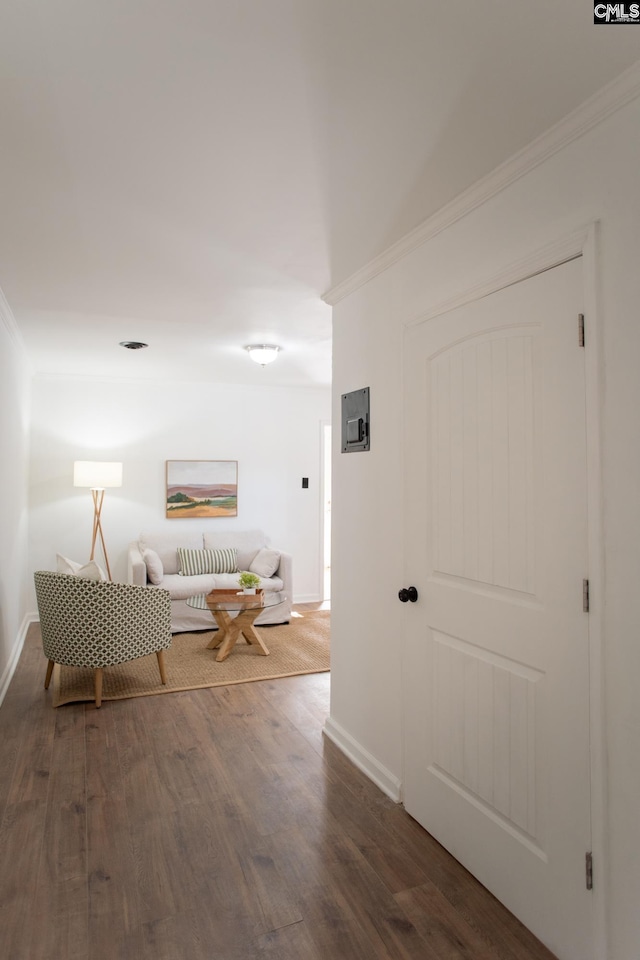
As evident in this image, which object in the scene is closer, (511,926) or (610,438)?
(610,438)

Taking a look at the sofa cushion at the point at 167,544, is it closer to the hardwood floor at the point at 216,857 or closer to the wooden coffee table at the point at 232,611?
the wooden coffee table at the point at 232,611

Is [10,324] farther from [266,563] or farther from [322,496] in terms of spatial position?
[322,496]

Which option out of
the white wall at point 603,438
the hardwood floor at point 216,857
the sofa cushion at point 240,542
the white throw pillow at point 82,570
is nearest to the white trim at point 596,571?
the white wall at point 603,438

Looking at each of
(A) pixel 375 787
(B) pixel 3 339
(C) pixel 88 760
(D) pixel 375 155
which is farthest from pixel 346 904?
(B) pixel 3 339

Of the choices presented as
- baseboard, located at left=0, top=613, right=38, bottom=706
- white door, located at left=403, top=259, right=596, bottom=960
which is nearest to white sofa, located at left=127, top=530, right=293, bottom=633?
baseboard, located at left=0, top=613, right=38, bottom=706

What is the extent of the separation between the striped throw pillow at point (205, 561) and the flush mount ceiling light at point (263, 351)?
2.27 m

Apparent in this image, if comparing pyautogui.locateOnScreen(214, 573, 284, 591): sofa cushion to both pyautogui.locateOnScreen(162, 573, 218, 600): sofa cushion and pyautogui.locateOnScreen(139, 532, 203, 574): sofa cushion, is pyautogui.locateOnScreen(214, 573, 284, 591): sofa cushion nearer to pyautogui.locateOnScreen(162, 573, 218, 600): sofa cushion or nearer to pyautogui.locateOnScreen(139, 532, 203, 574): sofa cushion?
pyautogui.locateOnScreen(162, 573, 218, 600): sofa cushion

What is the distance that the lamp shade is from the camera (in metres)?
5.50

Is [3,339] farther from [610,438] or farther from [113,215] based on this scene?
[610,438]

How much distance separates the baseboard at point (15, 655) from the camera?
3744 mm

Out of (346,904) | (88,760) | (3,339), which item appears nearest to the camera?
(346,904)

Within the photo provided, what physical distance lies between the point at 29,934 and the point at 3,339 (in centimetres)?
321

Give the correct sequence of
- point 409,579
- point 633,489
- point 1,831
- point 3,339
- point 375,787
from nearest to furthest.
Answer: point 633,489 < point 1,831 < point 409,579 < point 375,787 < point 3,339

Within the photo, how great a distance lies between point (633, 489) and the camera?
4.92 feet
